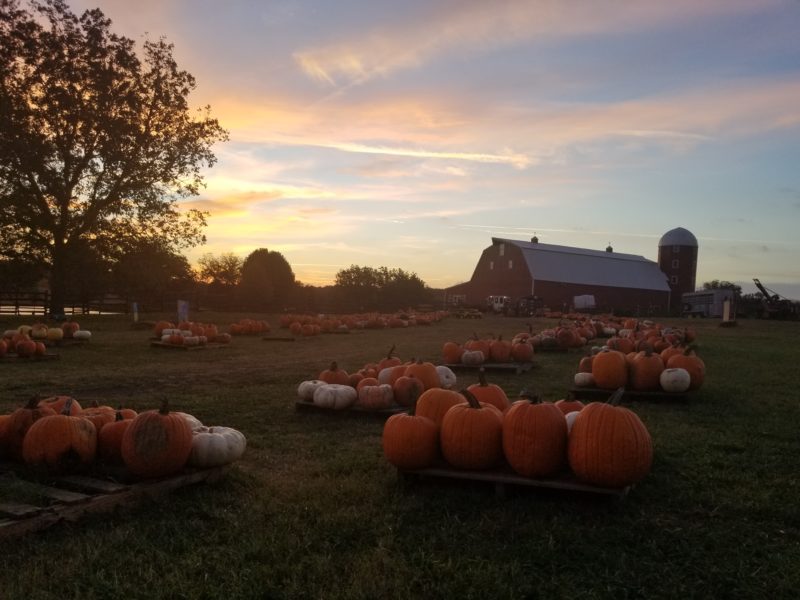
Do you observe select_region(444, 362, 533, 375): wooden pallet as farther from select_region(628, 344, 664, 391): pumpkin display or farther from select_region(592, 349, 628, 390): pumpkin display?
select_region(628, 344, 664, 391): pumpkin display

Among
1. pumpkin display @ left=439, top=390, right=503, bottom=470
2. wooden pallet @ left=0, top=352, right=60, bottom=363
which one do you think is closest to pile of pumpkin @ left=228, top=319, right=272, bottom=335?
wooden pallet @ left=0, top=352, right=60, bottom=363

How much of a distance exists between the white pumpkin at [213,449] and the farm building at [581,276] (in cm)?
5003

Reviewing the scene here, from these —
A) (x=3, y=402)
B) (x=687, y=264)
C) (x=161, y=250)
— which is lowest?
(x=3, y=402)

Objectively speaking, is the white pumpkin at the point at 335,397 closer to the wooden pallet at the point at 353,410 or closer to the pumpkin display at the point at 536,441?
the wooden pallet at the point at 353,410

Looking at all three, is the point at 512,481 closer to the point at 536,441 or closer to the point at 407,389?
the point at 536,441

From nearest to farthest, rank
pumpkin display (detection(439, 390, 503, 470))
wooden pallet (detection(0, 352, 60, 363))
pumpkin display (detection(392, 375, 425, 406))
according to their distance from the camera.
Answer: pumpkin display (detection(439, 390, 503, 470)), pumpkin display (detection(392, 375, 425, 406)), wooden pallet (detection(0, 352, 60, 363))

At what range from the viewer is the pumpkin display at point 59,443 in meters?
4.81

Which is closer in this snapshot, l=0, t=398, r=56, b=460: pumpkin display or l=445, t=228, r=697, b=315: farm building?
l=0, t=398, r=56, b=460: pumpkin display

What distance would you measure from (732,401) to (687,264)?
69879 millimetres

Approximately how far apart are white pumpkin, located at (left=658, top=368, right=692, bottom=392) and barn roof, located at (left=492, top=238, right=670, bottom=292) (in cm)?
5166

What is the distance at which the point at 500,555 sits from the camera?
3.63m

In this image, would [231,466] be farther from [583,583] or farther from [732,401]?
[732,401]

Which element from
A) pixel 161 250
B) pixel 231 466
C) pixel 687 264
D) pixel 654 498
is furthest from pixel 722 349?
pixel 687 264

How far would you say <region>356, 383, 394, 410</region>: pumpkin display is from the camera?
24.9 feet
